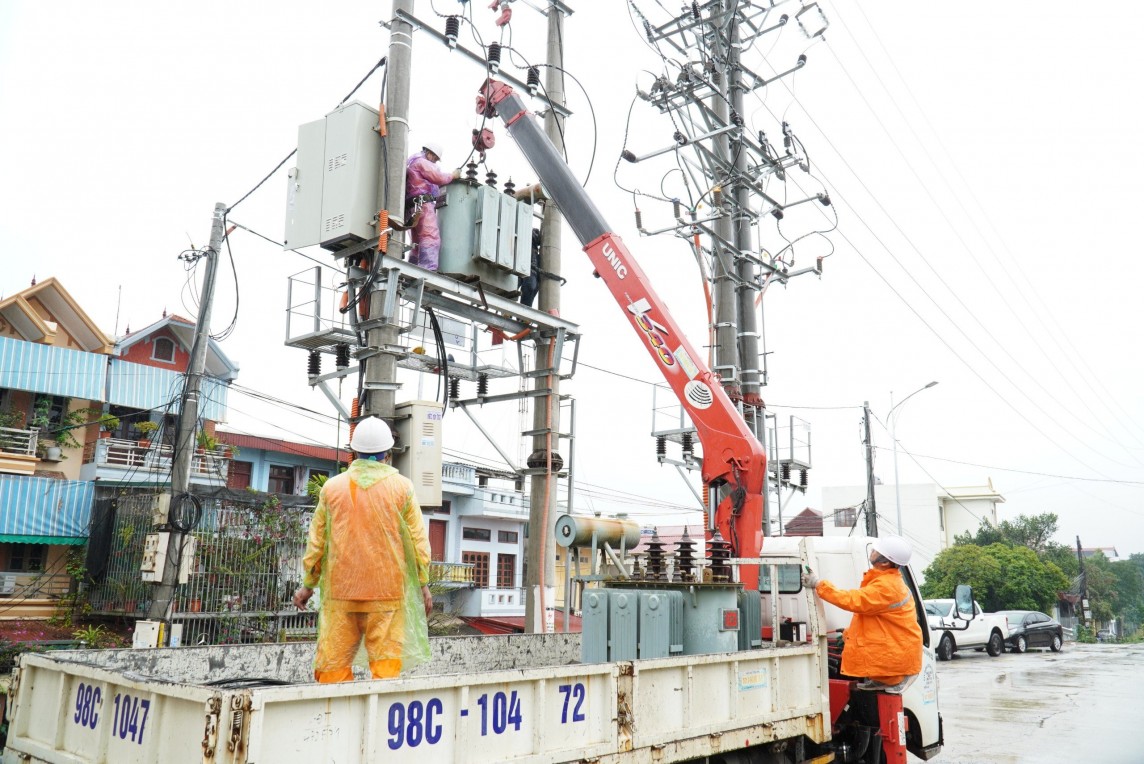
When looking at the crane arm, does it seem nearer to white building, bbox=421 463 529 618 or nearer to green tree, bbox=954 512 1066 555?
white building, bbox=421 463 529 618

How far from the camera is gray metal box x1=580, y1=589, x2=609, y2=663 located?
6066mm

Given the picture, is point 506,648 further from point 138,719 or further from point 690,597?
point 138,719

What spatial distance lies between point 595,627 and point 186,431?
884 centimetres

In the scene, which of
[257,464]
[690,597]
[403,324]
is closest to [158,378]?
[257,464]

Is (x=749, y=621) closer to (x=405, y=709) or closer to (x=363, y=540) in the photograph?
(x=363, y=540)

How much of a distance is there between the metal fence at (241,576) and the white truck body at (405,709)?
11.5 meters

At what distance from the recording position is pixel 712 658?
4.85 metres

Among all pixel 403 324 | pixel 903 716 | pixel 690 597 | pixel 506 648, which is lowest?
pixel 903 716

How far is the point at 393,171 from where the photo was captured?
27.9 feet

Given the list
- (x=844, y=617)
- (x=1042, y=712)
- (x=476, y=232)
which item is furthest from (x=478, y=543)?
(x=844, y=617)

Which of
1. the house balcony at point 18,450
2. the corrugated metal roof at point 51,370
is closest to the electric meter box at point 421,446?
the house balcony at point 18,450

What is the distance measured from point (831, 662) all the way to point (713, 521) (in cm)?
191

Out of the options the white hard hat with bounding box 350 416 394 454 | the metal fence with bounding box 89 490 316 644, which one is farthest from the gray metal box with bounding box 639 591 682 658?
the metal fence with bounding box 89 490 316 644

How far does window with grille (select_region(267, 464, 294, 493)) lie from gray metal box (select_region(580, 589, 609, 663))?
23078 mm
